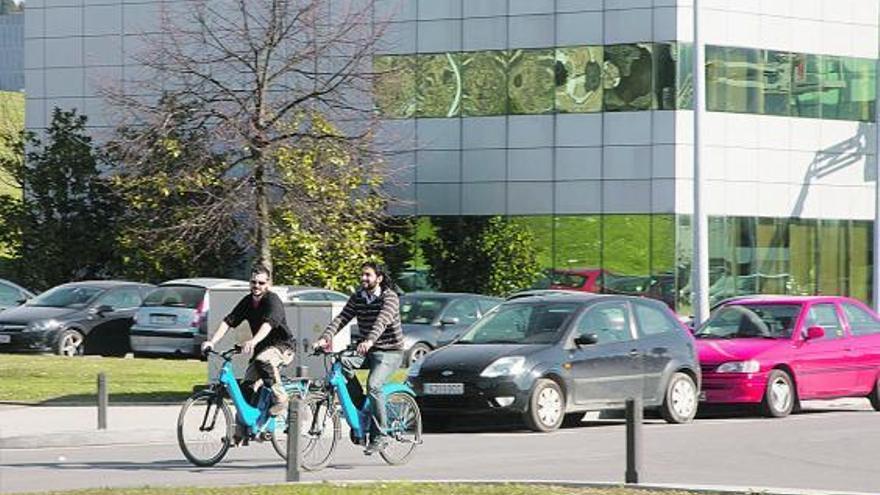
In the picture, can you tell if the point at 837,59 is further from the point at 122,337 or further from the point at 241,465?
the point at 241,465

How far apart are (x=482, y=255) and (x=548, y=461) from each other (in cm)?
3461

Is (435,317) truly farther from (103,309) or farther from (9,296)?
(9,296)

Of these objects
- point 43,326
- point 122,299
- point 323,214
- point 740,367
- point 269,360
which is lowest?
point 740,367

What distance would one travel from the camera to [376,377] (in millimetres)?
17953

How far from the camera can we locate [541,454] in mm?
19125

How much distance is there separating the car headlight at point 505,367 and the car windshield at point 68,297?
15926mm

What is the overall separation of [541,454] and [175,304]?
17044 mm

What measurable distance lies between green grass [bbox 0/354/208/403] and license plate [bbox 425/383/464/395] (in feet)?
17.0

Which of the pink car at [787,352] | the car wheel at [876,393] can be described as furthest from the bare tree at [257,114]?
the car wheel at [876,393]

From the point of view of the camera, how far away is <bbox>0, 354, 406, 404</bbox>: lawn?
26166mm

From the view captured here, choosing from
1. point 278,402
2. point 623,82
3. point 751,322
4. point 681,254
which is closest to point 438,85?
point 623,82

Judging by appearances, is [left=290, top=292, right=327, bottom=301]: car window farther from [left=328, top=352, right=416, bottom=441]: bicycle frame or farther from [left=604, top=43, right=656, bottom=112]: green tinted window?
[left=328, top=352, right=416, bottom=441]: bicycle frame

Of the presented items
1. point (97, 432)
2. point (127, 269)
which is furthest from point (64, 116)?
point (97, 432)

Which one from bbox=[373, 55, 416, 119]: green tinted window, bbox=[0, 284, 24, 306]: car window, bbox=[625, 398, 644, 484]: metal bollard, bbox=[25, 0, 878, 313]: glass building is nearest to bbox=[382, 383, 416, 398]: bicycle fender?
bbox=[625, 398, 644, 484]: metal bollard
